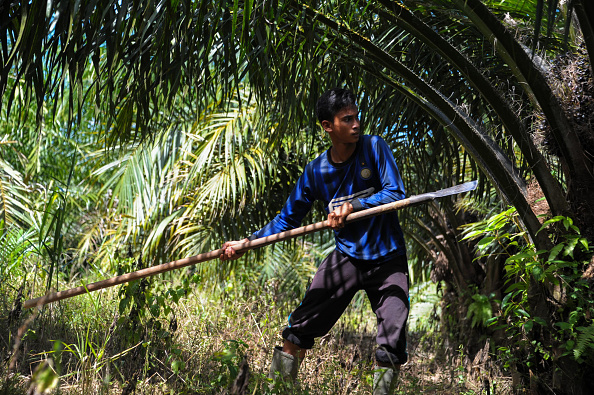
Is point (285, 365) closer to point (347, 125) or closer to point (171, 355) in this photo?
point (171, 355)

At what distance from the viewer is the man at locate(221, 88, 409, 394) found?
302 centimetres

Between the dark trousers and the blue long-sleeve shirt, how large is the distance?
0.23 feet

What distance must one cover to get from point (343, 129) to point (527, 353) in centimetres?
161

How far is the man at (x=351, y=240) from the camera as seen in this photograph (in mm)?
3023

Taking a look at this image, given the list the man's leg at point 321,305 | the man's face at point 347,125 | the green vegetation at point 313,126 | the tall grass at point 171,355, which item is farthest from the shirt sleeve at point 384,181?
the tall grass at point 171,355

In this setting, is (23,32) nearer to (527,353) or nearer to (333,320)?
(333,320)

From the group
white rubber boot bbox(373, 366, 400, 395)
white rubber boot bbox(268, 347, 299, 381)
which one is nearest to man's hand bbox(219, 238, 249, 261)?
white rubber boot bbox(268, 347, 299, 381)

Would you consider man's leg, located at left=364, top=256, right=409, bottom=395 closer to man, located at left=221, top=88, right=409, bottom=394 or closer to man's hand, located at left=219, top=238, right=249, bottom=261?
man, located at left=221, top=88, right=409, bottom=394

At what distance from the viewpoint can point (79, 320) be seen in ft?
14.0

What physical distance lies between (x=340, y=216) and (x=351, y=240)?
238 millimetres

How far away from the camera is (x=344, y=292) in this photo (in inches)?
125

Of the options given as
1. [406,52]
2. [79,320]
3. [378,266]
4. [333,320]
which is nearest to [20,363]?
[79,320]

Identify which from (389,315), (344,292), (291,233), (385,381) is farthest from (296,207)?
(385,381)

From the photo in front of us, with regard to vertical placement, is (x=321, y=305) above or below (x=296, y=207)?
below
